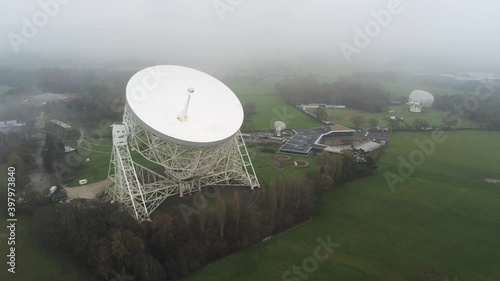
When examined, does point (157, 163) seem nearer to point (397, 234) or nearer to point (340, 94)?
point (397, 234)

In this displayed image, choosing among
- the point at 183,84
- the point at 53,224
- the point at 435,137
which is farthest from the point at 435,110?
the point at 53,224

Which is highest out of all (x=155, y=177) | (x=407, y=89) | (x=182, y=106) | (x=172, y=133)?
(x=182, y=106)

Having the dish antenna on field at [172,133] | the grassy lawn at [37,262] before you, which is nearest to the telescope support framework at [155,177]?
the dish antenna on field at [172,133]

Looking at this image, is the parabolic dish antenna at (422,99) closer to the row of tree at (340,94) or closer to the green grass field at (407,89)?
the row of tree at (340,94)

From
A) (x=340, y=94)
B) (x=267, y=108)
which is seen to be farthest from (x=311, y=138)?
(x=340, y=94)

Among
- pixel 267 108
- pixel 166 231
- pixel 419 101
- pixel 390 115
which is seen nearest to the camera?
pixel 166 231

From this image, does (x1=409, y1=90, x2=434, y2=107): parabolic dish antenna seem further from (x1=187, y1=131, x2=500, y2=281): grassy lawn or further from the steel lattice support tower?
the steel lattice support tower

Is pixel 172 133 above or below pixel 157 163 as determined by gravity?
above
